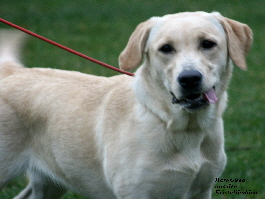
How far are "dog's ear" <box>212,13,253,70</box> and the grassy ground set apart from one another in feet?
5.43

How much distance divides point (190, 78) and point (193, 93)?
6.1 inches

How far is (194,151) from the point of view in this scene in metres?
3.90

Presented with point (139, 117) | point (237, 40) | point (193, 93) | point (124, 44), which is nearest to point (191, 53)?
point (193, 93)

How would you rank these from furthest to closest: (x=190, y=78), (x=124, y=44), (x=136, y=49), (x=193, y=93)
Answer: (x=124, y=44) → (x=136, y=49) → (x=193, y=93) → (x=190, y=78)

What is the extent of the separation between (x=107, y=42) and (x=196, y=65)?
10434mm

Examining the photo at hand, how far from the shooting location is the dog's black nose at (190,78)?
3502 mm

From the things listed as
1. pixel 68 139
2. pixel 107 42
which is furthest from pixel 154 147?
pixel 107 42

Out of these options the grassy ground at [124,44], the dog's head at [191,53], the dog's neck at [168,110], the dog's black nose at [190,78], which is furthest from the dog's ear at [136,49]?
the grassy ground at [124,44]

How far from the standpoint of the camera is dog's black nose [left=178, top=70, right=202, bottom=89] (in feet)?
11.5

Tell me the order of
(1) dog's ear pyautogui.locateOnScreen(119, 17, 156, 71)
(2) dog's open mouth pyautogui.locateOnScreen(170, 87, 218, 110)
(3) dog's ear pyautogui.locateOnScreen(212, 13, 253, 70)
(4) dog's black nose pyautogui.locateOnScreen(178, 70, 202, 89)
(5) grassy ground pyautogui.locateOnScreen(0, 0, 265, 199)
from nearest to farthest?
(4) dog's black nose pyautogui.locateOnScreen(178, 70, 202, 89) < (2) dog's open mouth pyautogui.locateOnScreen(170, 87, 218, 110) < (3) dog's ear pyautogui.locateOnScreen(212, 13, 253, 70) < (1) dog's ear pyautogui.locateOnScreen(119, 17, 156, 71) < (5) grassy ground pyautogui.locateOnScreen(0, 0, 265, 199)

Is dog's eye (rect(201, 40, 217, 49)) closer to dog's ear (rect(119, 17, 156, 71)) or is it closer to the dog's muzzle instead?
the dog's muzzle

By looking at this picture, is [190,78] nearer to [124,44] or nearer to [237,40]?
[237,40]

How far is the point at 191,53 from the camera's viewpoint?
3.64m

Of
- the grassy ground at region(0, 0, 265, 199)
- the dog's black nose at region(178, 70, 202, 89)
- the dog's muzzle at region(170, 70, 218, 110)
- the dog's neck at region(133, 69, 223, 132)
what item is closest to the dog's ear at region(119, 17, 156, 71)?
the dog's neck at region(133, 69, 223, 132)
